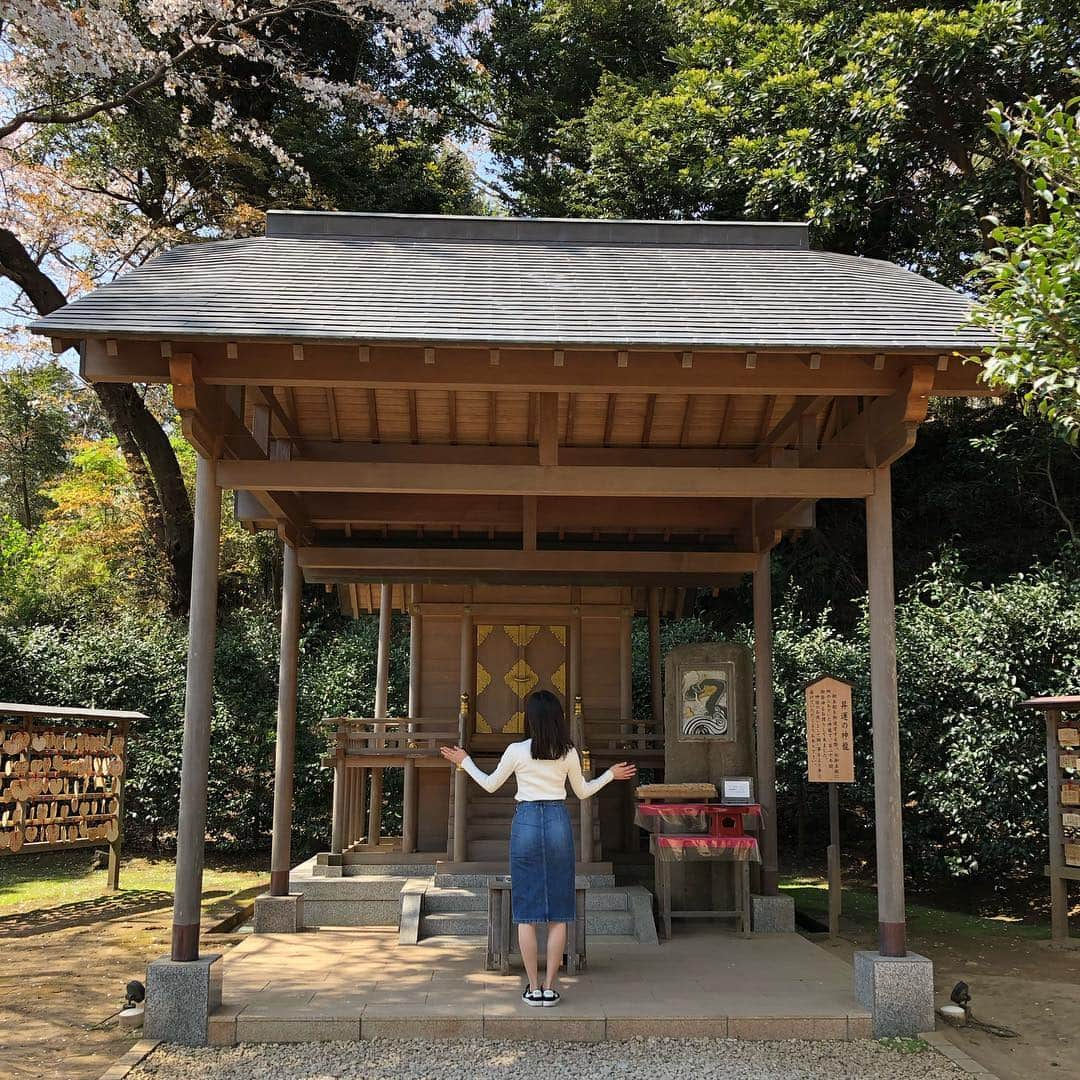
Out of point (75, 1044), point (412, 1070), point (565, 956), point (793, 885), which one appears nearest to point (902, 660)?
point (793, 885)

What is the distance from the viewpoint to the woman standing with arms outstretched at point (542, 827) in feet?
18.6

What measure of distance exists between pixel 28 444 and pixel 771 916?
21471 mm

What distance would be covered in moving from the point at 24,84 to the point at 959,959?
16.1 meters

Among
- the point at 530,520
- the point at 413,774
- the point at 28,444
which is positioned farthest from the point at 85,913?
the point at 28,444

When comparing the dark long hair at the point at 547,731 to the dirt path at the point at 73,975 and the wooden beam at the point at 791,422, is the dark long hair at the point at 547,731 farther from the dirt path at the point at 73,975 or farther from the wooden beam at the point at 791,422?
the wooden beam at the point at 791,422

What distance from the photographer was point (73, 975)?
22.9 ft

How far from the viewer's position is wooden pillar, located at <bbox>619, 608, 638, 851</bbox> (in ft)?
33.8

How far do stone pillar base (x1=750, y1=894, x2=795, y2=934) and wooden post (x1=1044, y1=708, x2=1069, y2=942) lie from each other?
7.45ft

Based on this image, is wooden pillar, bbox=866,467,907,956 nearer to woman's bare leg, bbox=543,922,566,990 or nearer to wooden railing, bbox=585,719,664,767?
woman's bare leg, bbox=543,922,566,990

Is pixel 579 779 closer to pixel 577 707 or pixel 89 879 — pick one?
pixel 577 707

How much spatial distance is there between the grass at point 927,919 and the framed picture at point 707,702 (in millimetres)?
2346

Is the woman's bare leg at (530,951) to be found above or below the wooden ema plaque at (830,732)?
below

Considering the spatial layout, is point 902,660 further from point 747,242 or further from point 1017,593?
point 747,242

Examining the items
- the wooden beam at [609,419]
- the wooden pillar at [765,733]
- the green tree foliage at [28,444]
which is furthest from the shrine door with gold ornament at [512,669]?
the green tree foliage at [28,444]
